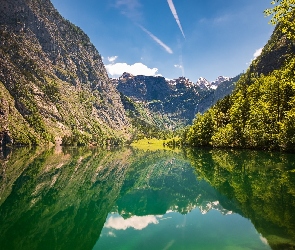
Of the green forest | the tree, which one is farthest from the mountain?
the tree

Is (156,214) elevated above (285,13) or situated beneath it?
situated beneath

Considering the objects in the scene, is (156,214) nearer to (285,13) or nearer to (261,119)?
(285,13)

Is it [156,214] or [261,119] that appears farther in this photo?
[261,119]

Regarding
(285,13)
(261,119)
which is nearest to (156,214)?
(285,13)

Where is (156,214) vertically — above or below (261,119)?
below

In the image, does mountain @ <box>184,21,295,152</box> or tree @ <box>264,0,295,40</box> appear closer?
tree @ <box>264,0,295,40</box>

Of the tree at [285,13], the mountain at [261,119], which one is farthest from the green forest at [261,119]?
the tree at [285,13]

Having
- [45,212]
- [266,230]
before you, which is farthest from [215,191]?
[45,212]

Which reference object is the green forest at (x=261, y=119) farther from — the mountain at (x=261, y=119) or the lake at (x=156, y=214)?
the lake at (x=156, y=214)

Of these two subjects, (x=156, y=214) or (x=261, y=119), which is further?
(x=261, y=119)

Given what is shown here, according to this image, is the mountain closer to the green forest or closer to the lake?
the green forest

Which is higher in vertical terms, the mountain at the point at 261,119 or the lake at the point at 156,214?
the mountain at the point at 261,119

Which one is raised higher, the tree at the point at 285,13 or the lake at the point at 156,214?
the tree at the point at 285,13

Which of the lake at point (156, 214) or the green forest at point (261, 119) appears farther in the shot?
the green forest at point (261, 119)
